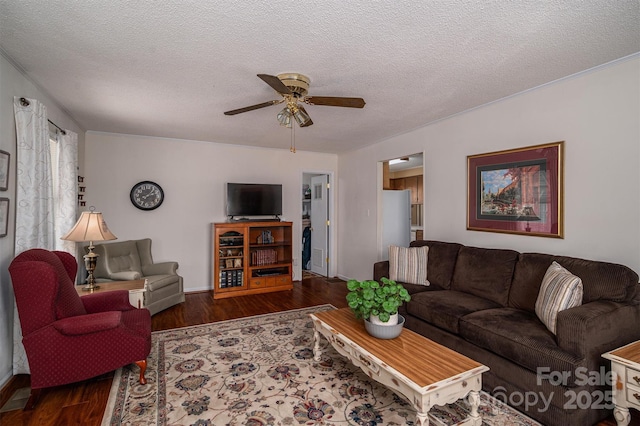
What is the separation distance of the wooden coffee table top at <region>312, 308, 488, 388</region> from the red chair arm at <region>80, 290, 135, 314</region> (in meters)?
1.88

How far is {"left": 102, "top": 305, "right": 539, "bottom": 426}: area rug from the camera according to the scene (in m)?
1.99

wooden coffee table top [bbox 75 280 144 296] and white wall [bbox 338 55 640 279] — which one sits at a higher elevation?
white wall [bbox 338 55 640 279]

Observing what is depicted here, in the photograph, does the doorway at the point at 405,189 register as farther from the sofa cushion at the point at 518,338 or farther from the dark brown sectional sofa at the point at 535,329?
the sofa cushion at the point at 518,338

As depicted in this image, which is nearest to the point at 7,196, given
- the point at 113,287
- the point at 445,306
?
the point at 113,287

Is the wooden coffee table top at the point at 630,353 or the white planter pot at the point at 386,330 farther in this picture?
the white planter pot at the point at 386,330

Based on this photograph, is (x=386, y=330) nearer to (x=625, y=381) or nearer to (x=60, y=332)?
(x=625, y=381)

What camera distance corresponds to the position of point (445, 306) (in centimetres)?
274

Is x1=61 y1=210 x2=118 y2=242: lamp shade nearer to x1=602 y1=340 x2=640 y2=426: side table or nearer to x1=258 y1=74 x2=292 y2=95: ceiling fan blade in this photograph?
x1=258 y1=74 x2=292 y2=95: ceiling fan blade

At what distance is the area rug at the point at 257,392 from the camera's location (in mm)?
1994

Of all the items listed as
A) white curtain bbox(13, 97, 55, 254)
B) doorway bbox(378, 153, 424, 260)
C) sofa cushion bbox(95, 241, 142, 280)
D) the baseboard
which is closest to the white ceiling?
white curtain bbox(13, 97, 55, 254)

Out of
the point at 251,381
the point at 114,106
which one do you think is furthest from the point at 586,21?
the point at 114,106

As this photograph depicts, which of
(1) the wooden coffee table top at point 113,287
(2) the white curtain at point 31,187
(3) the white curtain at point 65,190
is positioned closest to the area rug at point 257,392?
(1) the wooden coffee table top at point 113,287

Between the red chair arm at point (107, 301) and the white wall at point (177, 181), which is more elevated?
the white wall at point (177, 181)

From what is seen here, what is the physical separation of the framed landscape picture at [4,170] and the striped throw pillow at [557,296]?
12.9ft
